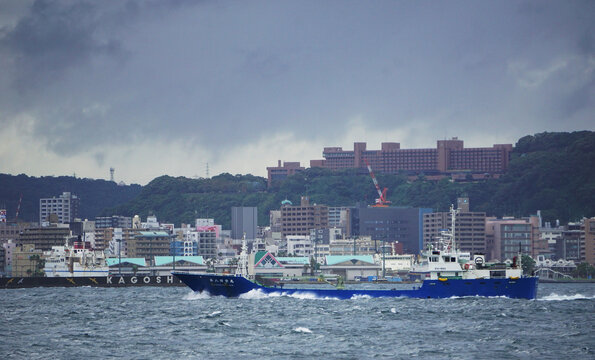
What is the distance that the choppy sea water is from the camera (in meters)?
72.6

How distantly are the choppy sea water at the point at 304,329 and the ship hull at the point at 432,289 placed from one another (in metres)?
0.92

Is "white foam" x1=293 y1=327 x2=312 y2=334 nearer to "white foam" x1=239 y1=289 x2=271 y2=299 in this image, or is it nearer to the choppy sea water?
the choppy sea water

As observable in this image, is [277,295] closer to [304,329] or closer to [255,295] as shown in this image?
[255,295]

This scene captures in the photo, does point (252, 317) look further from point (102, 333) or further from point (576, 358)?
point (576, 358)

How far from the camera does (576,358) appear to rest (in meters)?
69.3

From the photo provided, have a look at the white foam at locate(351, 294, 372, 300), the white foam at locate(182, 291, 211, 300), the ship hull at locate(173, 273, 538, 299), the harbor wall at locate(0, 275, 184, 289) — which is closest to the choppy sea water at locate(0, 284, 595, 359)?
the ship hull at locate(173, 273, 538, 299)

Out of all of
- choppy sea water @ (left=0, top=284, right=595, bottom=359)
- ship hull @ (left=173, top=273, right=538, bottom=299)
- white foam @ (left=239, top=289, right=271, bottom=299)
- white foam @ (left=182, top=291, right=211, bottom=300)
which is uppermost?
ship hull @ (left=173, top=273, right=538, bottom=299)

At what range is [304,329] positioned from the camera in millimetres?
85750

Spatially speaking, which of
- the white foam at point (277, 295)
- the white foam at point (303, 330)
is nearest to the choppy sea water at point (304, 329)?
the white foam at point (303, 330)

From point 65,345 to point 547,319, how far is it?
136 ft

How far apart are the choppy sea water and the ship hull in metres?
0.92

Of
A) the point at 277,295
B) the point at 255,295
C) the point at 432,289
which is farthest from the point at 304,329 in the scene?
the point at 277,295

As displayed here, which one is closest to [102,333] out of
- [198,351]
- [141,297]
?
[198,351]

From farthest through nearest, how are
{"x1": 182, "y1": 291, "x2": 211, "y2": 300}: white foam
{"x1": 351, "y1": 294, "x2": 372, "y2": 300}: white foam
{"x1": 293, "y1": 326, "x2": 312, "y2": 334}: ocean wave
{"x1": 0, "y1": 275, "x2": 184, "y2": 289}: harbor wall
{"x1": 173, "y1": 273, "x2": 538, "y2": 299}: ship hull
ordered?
{"x1": 0, "y1": 275, "x2": 184, "y2": 289}: harbor wall → {"x1": 182, "y1": 291, "x2": 211, "y2": 300}: white foam → {"x1": 351, "y1": 294, "x2": 372, "y2": 300}: white foam → {"x1": 173, "y1": 273, "x2": 538, "y2": 299}: ship hull → {"x1": 293, "y1": 326, "x2": 312, "y2": 334}: ocean wave
